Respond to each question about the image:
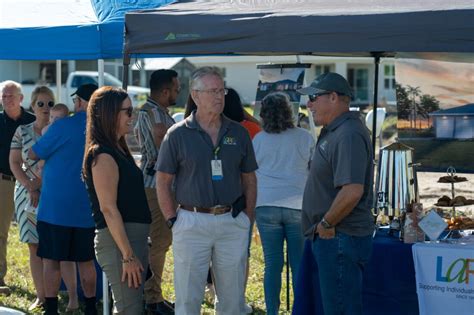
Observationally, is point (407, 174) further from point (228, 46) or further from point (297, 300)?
point (228, 46)

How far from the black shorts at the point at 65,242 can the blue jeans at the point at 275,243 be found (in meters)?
1.17

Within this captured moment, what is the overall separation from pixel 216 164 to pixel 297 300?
1.11 metres

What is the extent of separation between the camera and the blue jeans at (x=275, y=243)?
17.9ft

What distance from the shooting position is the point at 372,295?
5191 mm

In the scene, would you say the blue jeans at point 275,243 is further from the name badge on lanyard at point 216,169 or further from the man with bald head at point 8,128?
the man with bald head at point 8,128

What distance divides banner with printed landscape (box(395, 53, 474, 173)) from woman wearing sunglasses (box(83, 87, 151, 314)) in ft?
10.6

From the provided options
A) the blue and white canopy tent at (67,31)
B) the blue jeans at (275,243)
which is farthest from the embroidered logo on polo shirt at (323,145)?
the blue and white canopy tent at (67,31)

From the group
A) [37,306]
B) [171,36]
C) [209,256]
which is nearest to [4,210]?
[37,306]

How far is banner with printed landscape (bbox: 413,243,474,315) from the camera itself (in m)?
4.62

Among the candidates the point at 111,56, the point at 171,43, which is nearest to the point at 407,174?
the point at 171,43

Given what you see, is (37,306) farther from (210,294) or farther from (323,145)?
(323,145)

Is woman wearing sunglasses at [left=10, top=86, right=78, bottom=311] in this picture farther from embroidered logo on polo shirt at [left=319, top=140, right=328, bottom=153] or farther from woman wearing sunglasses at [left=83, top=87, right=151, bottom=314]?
embroidered logo on polo shirt at [left=319, top=140, right=328, bottom=153]

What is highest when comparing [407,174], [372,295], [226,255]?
[407,174]

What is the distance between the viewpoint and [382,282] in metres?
5.14
